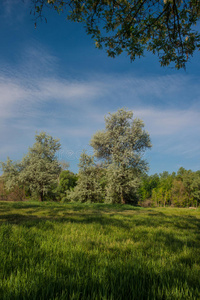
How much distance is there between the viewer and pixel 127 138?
87.4 ft

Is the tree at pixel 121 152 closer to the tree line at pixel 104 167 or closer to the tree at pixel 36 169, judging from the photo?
the tree line at pixel 104 167

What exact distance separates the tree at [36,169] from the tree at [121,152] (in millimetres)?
9129

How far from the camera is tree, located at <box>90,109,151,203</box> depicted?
25281 millimetres

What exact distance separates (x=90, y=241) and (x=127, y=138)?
24.2 meters

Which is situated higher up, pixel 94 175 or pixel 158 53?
pixel 158 53

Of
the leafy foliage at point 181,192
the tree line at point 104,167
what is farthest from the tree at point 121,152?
the leafy foliage at point 181,192

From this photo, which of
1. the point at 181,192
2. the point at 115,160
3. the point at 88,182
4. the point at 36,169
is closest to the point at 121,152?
the point at 115,160

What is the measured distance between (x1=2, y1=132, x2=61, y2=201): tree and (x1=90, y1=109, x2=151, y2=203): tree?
29.9ft

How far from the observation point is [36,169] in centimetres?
2914

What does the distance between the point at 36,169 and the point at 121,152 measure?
15.4 meters

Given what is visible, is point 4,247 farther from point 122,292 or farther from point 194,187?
point 194,187

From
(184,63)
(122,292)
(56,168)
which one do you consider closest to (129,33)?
(184,63)

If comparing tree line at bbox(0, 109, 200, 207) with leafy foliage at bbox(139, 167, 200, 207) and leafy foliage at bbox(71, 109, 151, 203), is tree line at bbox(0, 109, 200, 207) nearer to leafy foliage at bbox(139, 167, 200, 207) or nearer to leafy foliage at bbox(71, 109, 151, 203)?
leafy foliage at bbox(71, 109, 151, 203)

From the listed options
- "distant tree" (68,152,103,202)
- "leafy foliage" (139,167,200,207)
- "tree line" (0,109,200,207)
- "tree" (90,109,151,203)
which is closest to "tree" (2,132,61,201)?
"tree line" (0,109,200,207)
